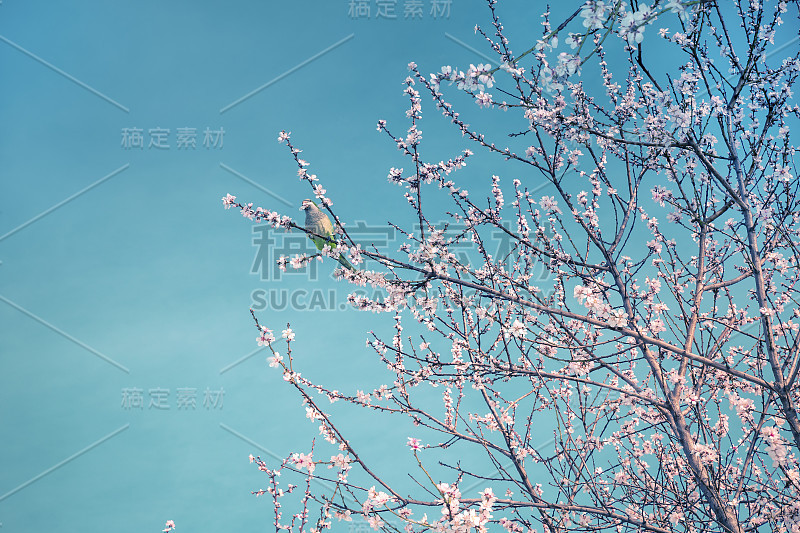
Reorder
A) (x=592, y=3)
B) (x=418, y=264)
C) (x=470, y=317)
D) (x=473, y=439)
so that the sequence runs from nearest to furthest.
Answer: (x=592, y=3), (x=418, y=264), (x=473, y=439), (x=470, y=317)

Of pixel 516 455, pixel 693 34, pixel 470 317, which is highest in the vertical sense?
pixel 693 34

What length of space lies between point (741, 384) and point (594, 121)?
2.40 meters

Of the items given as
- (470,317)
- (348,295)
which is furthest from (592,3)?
(470,317)

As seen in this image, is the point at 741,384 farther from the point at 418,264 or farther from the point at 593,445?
the point at 418,264

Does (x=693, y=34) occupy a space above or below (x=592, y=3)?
above

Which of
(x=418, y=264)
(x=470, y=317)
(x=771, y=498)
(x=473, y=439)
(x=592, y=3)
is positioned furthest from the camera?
(x=470, y=317)

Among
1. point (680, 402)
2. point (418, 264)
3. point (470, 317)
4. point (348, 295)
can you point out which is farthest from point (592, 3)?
point (680, 402)

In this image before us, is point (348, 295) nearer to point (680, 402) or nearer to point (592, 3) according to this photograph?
point (592, 3)

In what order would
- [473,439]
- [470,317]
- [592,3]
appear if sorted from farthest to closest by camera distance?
[470,317] → [473,439] → [592,3]

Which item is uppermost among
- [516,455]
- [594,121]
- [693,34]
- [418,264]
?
[693,34]

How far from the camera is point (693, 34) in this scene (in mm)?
2832

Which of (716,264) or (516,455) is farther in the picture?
(716,264)

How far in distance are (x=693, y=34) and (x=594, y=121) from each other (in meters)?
0.64

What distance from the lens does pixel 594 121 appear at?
2895 millimetres
